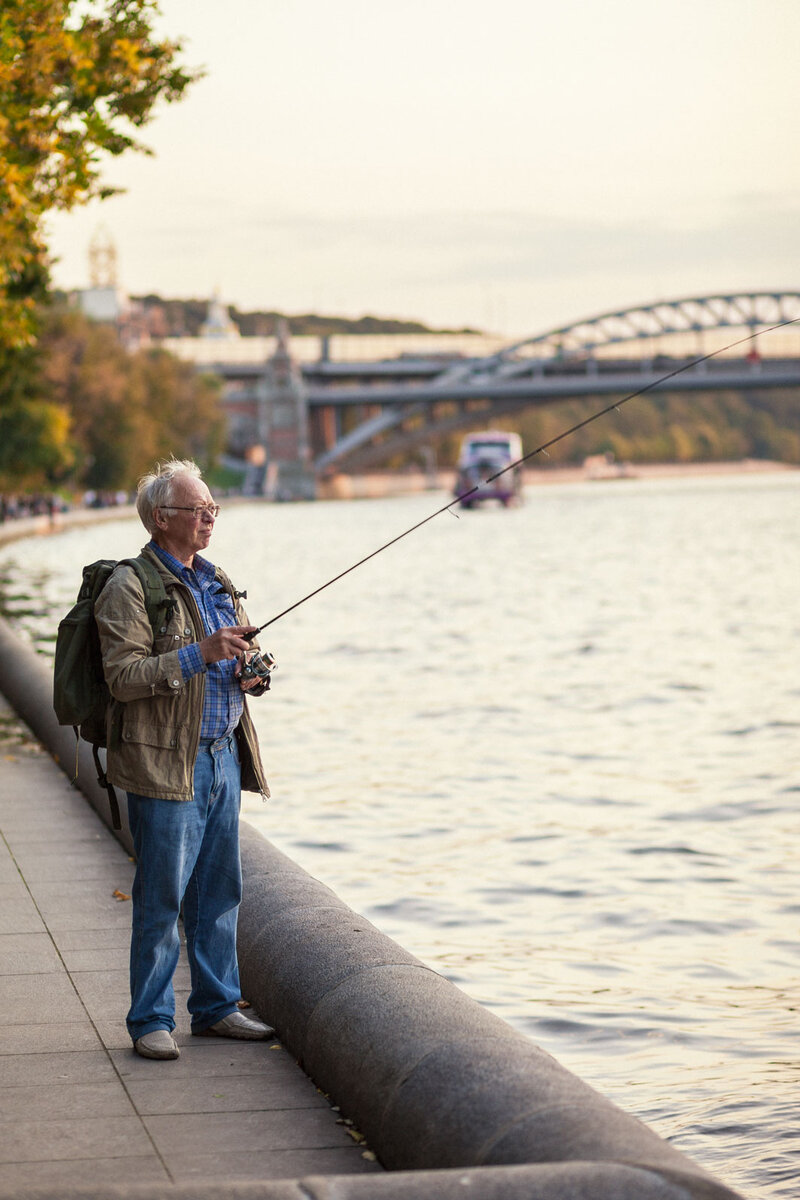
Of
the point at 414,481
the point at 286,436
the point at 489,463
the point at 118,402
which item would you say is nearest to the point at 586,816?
the point at 118,402

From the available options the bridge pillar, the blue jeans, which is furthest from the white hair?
the bridge pillar

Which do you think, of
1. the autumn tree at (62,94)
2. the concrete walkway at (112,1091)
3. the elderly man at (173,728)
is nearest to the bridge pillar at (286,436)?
the autumn tree at (62,94)

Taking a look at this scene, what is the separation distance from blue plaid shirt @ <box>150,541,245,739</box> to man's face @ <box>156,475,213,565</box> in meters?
0.05

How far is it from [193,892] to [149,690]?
2.74ft

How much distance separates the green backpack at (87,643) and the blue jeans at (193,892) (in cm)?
31

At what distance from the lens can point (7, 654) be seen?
16109mm

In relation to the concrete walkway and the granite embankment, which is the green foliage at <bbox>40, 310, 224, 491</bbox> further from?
the granite embankment

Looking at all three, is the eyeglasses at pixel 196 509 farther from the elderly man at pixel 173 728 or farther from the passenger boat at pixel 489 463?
the passenger boat at pixel 489 463

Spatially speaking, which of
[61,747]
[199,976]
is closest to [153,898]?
[199,976]

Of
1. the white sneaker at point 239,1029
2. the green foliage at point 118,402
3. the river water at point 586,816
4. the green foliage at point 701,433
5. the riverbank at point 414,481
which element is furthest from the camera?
the green foliage at point 701,433

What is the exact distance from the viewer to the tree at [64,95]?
508 inches

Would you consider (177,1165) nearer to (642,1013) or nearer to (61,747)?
(642,1013)

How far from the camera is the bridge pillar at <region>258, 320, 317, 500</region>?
411ft

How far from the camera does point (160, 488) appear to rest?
16.6 ft
